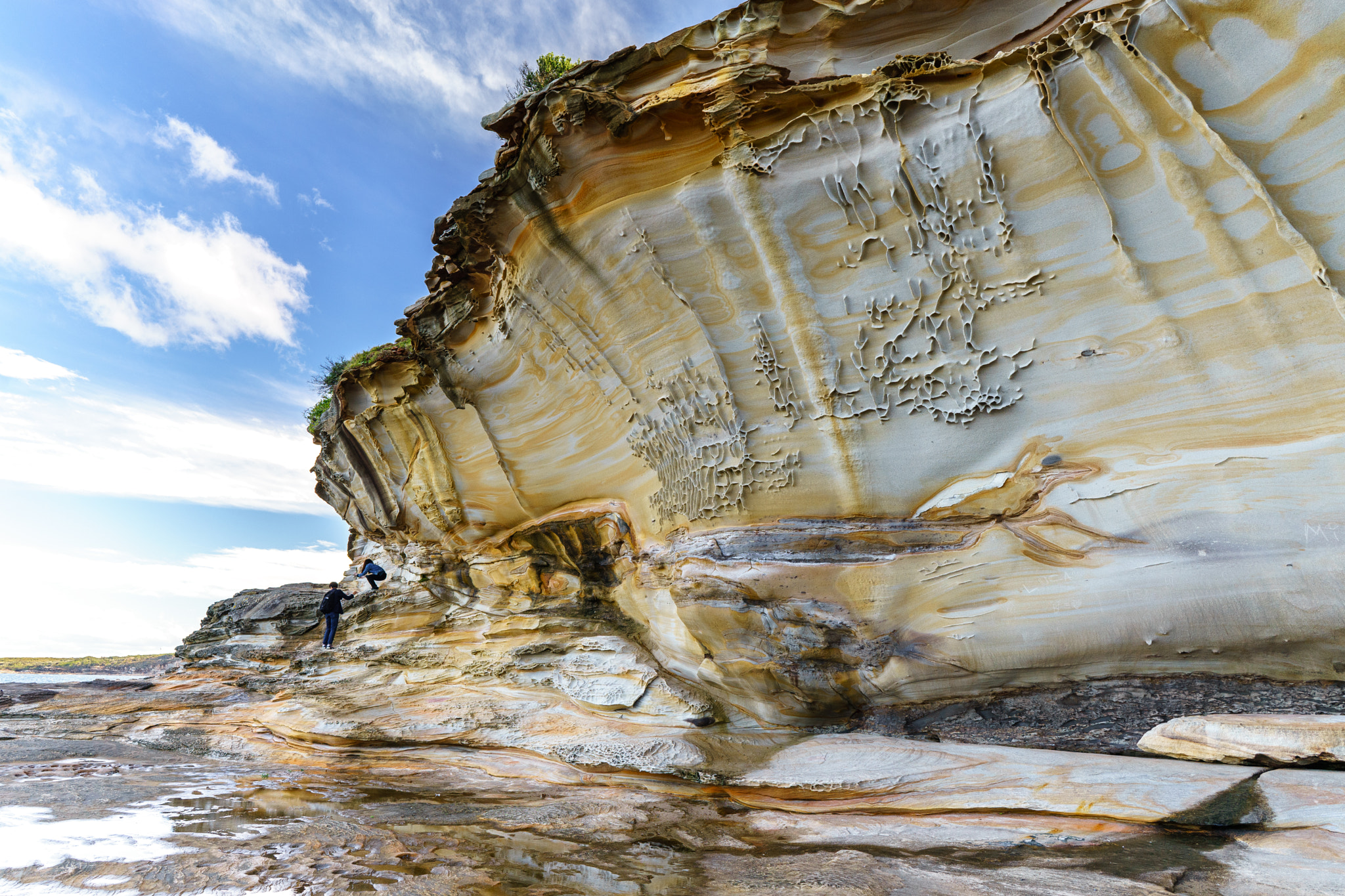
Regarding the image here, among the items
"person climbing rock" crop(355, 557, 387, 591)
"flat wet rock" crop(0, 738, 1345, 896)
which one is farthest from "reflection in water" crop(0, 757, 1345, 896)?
"person climbing rock" crop(355, 557, 387, 591)

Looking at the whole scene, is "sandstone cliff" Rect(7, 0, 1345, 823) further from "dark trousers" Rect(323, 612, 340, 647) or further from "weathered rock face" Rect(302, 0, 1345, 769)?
"dark trousers" Rect(323, 612, 340, 647)

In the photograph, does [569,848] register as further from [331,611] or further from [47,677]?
[47,677]

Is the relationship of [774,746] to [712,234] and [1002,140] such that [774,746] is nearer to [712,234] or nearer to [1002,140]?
[712,234]

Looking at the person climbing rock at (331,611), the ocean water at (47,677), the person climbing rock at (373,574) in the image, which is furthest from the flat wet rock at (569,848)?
the ocean water at (47,677)

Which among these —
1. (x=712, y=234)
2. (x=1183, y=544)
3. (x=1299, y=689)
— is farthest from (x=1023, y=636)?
(x=712, y=234)

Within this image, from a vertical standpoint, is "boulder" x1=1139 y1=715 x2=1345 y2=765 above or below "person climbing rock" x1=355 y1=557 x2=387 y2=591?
below

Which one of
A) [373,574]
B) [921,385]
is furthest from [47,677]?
[921,385]

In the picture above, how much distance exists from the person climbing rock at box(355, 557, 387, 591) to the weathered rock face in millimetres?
4234

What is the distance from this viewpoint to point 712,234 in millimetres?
5152

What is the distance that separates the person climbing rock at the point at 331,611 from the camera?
9328 mm

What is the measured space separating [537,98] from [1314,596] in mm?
6067

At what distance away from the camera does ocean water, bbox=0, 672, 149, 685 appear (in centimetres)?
1181

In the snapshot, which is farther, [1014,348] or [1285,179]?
[1014,348]

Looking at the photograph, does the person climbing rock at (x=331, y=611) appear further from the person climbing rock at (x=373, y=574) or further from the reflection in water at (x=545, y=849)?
the reflection in water at (x=545, y=849)
